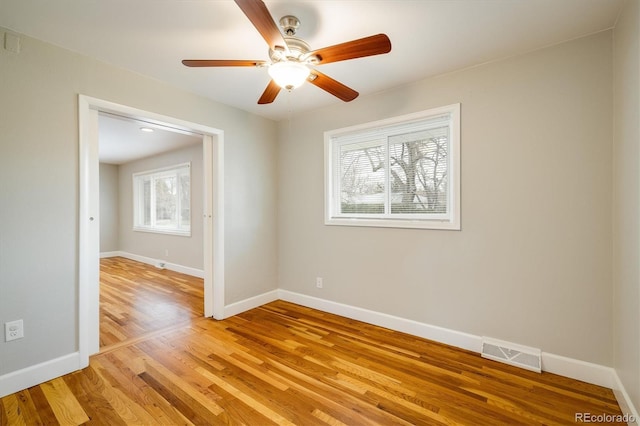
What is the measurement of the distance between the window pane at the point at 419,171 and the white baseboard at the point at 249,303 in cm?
194

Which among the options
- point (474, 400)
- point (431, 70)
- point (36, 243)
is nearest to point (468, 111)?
point (431, 70)

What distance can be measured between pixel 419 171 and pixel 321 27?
1540mm

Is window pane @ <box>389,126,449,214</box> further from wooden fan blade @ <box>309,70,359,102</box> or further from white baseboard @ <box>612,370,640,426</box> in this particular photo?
white baseboard @ <box>612,370,640,426</box>

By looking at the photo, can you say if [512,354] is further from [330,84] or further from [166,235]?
[166,235]

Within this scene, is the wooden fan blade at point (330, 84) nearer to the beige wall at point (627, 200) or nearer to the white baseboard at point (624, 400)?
the beige wall at point (627, 200)

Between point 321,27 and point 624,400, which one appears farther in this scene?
point 321,27

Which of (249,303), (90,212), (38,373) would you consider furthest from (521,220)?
(38,373)

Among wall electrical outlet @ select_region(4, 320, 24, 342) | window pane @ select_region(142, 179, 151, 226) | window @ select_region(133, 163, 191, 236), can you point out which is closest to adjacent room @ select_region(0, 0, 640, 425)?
wall electrical outlet @ select_region(4, 320, 24, 342)

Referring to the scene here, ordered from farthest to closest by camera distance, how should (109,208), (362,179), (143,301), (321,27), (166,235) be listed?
(109,208), (166,235), (143,301), (362,179), (321,27)

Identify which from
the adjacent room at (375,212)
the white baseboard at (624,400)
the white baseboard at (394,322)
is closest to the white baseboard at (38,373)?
the adjacent room at (375,212)

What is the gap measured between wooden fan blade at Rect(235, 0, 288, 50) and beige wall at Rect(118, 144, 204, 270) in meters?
4.18

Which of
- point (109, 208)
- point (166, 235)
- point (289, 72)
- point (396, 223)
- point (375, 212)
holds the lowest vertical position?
point (166, 235)

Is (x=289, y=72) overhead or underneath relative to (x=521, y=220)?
overhead

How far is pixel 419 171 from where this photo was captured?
9.16ft
